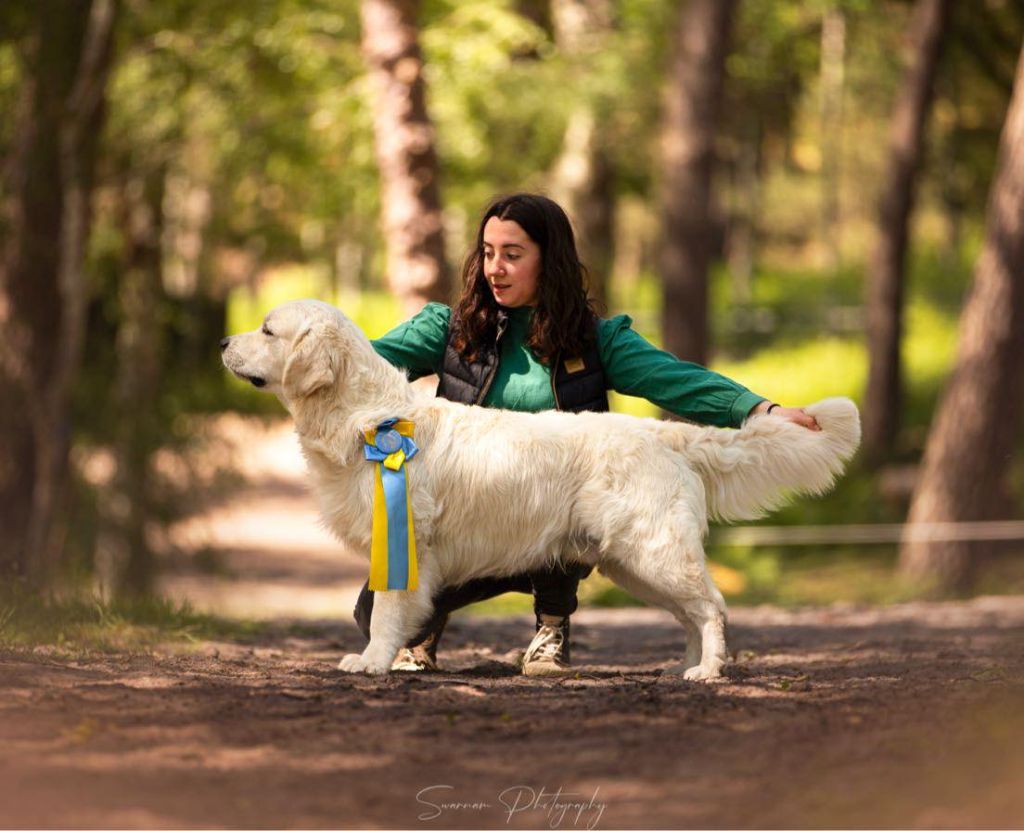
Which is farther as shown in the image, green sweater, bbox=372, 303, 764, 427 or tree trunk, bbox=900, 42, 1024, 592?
tree trunk, bbox=900, 42, 1024, 592

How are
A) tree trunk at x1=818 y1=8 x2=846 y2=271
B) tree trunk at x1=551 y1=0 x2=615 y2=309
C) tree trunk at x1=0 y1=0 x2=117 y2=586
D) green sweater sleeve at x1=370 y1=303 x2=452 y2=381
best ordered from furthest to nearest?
tree trunk at x1=818 y1=8 x2=846 y2=271 < tree trunk at x1=551 y1=0 x2=615 y2=309 < tree trunk at x1=0 y1=0 x2=117 y2=586 < green sweater sleeve at x1=370 y1=303 x2=452 y2=381

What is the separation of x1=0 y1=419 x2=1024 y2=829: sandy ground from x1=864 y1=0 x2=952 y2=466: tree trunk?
15.8 meters

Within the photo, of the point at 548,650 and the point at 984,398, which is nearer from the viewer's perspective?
the point at 548,650

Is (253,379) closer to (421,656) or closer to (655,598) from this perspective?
(421,656)

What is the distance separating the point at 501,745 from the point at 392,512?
1.39m

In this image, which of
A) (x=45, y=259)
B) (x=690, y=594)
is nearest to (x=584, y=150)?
(x=45, y=259)

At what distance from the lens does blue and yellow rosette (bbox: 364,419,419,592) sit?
19.2 ft

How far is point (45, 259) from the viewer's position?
46.7 feet

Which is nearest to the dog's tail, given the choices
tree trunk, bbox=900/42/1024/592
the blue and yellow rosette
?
the blue and yellow rosette

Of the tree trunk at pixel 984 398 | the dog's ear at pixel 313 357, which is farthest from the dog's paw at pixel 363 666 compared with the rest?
the tree trunk at pixel 984 398

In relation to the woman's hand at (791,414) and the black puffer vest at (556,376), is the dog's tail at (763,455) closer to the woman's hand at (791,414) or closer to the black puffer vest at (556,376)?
the woman's hand at (791,414)

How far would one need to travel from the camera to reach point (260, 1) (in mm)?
20547

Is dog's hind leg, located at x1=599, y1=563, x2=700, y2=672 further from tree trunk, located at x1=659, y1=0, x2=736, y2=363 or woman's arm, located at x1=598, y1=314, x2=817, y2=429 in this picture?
tree trunk, located at x1=659, y1=0, x2=736, y2=363

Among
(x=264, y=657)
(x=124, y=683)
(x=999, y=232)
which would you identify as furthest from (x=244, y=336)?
(x=999, y=232)
